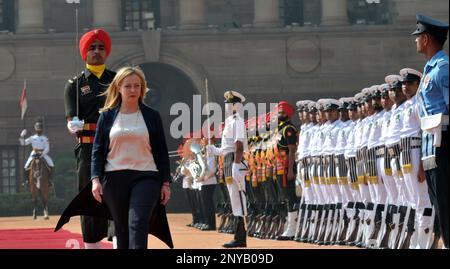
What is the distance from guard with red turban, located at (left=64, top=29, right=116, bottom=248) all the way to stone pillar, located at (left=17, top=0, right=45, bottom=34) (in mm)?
42924

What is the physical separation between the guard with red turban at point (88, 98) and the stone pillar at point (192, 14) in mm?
43179

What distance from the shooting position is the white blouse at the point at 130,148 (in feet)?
40.4

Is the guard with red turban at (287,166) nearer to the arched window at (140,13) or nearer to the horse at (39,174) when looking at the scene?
the horse at (39,174)

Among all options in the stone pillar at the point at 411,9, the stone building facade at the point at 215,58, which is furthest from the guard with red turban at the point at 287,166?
the stone pillar at the point at 411,9

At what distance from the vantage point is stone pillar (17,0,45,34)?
57.0 meters

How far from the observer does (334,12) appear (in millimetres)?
58062

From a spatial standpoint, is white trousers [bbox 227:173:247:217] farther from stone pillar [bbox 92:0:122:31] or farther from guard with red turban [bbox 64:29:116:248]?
stone pillar [bbox 92:0:122:31]

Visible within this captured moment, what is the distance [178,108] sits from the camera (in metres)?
52.6

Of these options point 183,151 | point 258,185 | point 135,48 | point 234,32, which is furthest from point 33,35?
point 258,185

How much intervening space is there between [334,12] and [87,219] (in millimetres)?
44937

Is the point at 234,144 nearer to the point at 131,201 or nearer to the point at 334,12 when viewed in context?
the point at 131,201

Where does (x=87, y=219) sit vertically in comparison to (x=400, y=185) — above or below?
above

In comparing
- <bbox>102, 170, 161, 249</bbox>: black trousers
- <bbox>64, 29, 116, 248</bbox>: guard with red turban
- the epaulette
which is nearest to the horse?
<bbox>64, 29, 116, 248</bbox>: guard with red turban

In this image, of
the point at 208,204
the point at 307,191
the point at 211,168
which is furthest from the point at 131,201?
the point at 208,204
